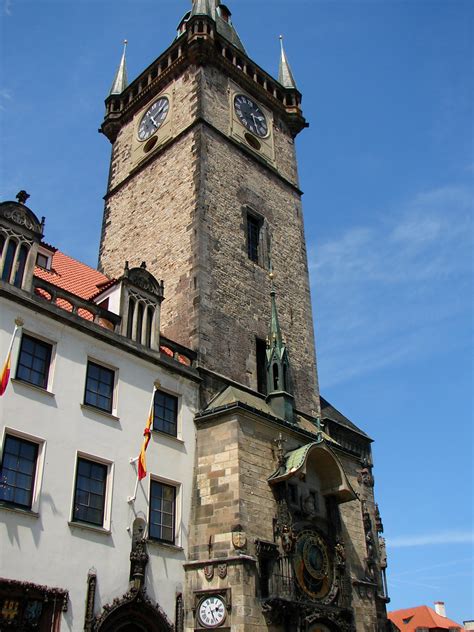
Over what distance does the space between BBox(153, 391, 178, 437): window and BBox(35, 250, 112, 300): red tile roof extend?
12.5 ft

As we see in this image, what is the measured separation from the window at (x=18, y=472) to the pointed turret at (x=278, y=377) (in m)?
7.46

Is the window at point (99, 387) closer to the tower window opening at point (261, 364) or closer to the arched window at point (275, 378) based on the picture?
the arched window at point (275, 378)

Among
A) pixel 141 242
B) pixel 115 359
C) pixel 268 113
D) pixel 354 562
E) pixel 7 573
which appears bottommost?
pixel 7 573

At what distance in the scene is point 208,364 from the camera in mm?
18906

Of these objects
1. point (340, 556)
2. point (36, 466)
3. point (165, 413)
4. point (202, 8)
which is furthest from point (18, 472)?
point (202, 8)

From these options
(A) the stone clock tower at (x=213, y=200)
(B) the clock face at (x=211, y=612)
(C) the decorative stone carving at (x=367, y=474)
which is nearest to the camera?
(B) the clock face at (x=211, y=612)

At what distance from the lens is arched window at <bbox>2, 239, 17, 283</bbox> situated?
14.8 m

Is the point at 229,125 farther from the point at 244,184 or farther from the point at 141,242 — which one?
the point at 141,242

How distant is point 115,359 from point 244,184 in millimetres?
10316

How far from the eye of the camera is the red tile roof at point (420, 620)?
4906 centimetres

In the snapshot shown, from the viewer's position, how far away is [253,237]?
78.1 ft

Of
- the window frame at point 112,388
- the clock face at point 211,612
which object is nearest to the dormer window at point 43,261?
the window frame at point 112,388

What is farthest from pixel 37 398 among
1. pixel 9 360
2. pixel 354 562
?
pixel 354 562

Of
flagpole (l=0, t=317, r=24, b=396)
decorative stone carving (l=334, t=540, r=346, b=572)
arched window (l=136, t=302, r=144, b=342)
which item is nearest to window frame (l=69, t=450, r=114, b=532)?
flagpole (l=0, t=317, r=24, b=396)
